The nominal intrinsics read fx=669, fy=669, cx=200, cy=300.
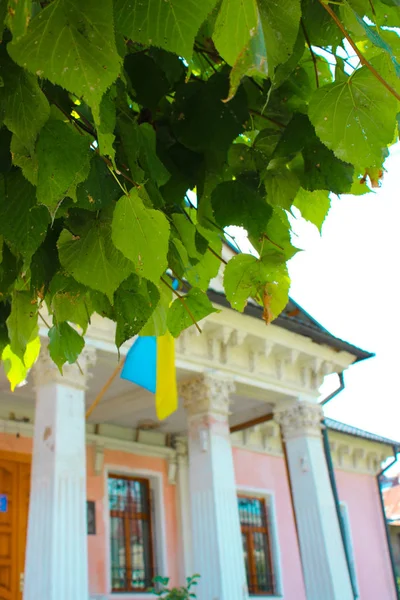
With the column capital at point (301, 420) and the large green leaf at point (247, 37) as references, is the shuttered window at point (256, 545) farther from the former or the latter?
the large green leaf at point (247, 37)

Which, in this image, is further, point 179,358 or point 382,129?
point 179,358

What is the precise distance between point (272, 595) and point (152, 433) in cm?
328

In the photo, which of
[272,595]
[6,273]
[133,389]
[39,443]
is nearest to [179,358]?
[133,389]

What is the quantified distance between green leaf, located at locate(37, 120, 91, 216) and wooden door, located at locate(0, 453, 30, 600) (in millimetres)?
8371

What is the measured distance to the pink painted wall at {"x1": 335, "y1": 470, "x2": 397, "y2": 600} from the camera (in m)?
13.1

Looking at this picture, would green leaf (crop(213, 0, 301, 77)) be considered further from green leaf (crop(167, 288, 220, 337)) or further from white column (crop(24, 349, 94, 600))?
white column (crop(24, 349, 94, 600))

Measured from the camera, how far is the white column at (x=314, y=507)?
8.80 meters

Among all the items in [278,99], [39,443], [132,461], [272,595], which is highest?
[132,461]

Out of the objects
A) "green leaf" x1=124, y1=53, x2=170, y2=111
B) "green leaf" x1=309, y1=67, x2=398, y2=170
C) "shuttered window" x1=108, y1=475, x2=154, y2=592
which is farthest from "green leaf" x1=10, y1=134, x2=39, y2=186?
"shuttered window" x1=108, y1=475, x2=154, y2=592

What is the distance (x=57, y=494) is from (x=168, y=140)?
5.01 m

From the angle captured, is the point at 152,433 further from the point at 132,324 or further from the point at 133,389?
the point at 132,324

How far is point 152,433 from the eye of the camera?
11148 mm

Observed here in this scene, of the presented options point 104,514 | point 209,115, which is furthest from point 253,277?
point 104,514

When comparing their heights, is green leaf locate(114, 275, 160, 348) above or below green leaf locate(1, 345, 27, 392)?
below
